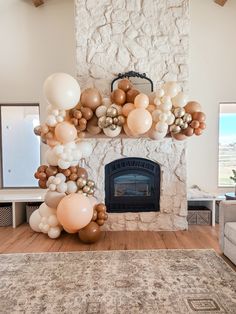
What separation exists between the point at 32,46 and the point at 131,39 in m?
1.77

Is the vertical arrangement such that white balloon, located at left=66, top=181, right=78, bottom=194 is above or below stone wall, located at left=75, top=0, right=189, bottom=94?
below

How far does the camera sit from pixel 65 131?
10.1 feet

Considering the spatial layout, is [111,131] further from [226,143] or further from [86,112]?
[226,143]

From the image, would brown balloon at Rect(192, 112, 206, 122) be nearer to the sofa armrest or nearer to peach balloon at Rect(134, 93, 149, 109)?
peach balloon at Rect(134, 93, 149, 109)

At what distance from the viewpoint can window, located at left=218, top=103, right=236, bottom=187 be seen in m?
4.75

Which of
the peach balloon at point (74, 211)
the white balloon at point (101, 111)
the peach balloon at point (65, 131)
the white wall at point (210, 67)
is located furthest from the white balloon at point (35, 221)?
the white wall at point (210, 67)

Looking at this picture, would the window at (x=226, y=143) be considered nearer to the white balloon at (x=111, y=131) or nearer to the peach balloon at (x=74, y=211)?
the white balloon at (x=111, y=131)

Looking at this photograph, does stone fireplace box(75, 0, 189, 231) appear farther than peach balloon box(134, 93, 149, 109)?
Yes

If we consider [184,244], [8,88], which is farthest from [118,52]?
[184,244]

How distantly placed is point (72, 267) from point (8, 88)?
3225 mm

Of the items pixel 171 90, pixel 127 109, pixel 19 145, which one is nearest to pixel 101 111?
pixel 127 109

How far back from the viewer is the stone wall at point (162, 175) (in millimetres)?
4074

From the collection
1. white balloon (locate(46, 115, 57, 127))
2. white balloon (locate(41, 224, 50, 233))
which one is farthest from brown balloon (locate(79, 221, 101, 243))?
white balloon (locate(46, 115, 57, 127))

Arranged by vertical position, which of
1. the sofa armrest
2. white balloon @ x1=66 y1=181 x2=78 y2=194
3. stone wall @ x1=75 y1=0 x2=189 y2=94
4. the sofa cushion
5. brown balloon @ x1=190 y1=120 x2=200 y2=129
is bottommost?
the sofa cushion
